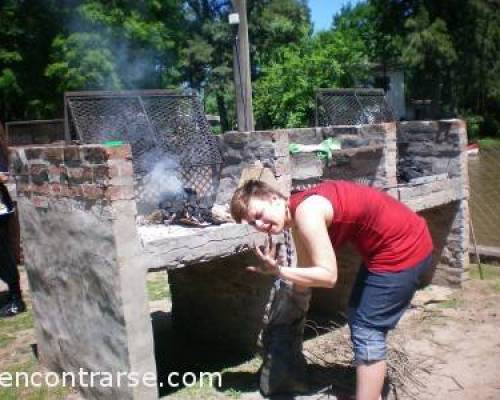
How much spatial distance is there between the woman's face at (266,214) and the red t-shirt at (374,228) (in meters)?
0.09

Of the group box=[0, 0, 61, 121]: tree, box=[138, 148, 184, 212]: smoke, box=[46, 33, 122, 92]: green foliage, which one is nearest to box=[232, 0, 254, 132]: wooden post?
box=[138, 148, 184, 212]: smoke

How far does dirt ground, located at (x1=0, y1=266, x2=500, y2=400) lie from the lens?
3.95 meters

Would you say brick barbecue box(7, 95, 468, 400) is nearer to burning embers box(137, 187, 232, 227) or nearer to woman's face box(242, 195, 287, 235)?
burning embers box(137, 187, 232, 227)

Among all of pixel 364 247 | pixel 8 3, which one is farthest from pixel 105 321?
pixel 8 3

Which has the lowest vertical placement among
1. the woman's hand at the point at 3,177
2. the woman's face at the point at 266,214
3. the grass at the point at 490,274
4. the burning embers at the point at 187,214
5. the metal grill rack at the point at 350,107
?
the grass at the point at 490,274

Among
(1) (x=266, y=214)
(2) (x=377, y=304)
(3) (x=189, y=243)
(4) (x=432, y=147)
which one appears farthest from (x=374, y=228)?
(4) (x=432, y=147)

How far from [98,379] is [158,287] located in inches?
130

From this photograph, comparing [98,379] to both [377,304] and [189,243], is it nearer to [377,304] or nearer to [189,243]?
[189,243]

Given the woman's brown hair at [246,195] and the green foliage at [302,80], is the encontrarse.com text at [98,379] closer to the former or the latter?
the woman's brown hair at [246,195]

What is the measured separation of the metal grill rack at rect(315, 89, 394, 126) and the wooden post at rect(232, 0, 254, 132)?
1398mm

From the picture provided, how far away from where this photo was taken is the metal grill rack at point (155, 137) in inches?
192

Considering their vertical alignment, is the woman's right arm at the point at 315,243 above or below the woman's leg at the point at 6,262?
above

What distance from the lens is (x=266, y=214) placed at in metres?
2.68

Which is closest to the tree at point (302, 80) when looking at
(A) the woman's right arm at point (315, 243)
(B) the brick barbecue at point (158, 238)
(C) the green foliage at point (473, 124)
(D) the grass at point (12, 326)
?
(C) the green foliage at point (473, 124)
